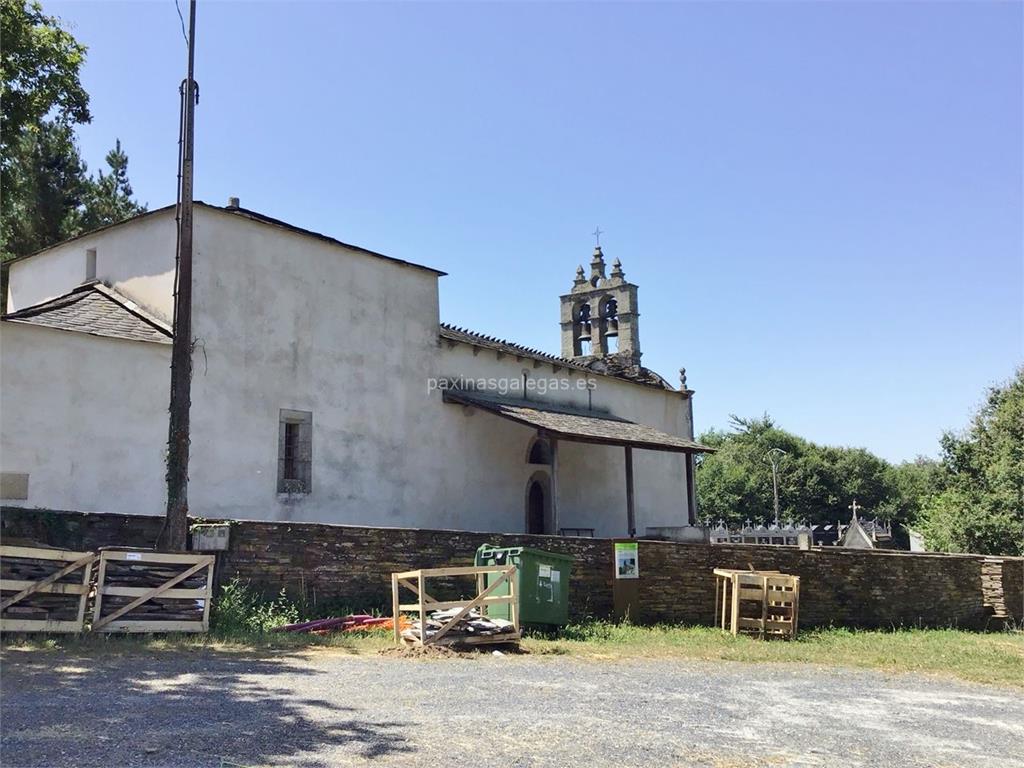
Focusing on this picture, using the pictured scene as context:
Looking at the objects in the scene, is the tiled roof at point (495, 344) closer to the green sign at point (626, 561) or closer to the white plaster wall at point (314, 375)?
the white plaster wall at point (314, 375)

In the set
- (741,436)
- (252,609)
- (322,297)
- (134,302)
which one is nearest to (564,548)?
(252,609)

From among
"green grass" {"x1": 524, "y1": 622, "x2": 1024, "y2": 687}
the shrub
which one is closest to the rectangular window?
the shrub

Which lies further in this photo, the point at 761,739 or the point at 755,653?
the point at 755,653

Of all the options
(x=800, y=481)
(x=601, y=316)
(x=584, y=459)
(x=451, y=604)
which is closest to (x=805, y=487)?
(x=800, y=481)

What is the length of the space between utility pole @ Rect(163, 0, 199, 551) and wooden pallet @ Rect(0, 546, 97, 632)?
1.95m

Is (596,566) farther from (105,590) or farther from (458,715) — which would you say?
(458,715)

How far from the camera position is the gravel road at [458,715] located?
20.9 ft

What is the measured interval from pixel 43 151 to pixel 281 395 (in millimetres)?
13334

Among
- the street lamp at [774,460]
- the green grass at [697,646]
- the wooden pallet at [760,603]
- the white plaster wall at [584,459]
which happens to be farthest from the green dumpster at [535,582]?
the street lamp at [774,460]

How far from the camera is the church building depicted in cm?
1566

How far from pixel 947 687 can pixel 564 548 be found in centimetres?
636

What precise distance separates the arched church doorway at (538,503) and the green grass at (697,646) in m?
8.86

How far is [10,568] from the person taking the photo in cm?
1055

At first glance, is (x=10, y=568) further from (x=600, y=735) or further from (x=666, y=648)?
(x=666, y=648)
